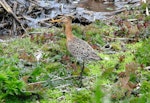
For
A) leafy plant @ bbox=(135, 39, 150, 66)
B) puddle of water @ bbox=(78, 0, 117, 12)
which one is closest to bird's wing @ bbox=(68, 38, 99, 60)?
leafy plant @ bbox=(135, 39, 150, 66)

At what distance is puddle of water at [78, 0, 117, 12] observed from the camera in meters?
15.1

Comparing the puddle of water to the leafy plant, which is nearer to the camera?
the leafy plant

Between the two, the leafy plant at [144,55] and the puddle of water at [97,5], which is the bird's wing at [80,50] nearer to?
the leafy plant at [144,55]

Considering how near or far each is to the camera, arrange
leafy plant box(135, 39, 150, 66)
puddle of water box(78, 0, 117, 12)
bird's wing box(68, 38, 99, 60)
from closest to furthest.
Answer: bird's wing box(68, 38, 99, 60), leafy plant box(135, 39, 150, 66), puddle of water box(78, 0, 117, 12)

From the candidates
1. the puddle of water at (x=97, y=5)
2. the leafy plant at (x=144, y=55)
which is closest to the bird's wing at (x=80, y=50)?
the leafy plant at (x=144, y=55)

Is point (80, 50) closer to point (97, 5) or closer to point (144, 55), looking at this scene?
point (144, 55)

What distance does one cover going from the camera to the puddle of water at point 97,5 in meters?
15.1

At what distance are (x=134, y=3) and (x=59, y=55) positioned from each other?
777 centimetres

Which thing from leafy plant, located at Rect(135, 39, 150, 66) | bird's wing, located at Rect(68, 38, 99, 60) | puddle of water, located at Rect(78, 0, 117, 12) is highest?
bird's wing, located at Rect(68, 38, 99, 60)

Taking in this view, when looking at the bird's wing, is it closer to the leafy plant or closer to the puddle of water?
the leafy plant

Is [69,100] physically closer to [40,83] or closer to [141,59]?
[40,83]

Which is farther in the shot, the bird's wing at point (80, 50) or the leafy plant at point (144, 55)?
the leafy plant at point (144, 55)

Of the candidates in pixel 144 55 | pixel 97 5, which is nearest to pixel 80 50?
pixel 144 55

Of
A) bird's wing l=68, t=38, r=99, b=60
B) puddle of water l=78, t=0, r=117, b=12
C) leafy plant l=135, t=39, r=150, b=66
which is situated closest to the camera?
bird's wing l=68, t=38, r=99, b=60
